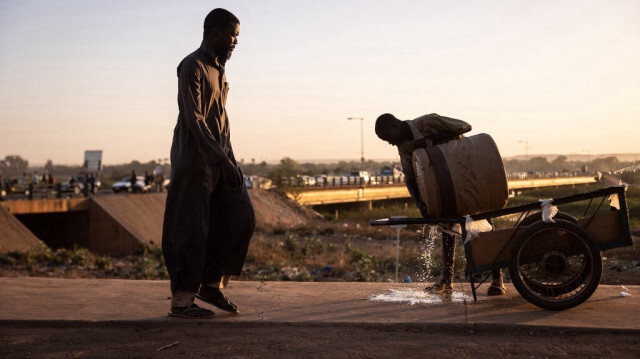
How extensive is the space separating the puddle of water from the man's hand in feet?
5.03

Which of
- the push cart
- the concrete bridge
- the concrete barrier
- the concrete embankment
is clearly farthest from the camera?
the concrete bridge

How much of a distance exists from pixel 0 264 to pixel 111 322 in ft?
43.8

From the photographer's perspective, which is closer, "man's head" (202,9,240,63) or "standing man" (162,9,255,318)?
"standing man" (162,9,255,318)

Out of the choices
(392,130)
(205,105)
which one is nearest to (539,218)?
(392,130)

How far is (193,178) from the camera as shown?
16.6 feet

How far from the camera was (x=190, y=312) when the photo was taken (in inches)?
200

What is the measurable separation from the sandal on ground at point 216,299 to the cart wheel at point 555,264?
2.02m

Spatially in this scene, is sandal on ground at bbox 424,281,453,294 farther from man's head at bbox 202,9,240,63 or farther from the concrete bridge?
the concrete bridge

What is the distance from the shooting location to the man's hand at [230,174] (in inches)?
199

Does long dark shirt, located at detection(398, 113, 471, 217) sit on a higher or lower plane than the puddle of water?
higher

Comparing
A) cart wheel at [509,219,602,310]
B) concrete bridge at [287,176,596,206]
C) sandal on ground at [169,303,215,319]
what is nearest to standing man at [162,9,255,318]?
sandal on ground at [169,303,215,319]

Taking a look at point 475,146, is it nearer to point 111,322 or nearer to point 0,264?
point 111,322

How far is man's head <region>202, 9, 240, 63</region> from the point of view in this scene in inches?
205

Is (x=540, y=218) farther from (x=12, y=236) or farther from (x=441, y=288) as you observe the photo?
(x=12, y=236)
